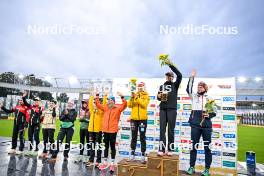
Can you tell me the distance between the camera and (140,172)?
5.36m

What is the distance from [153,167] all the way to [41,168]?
3314 millimetres

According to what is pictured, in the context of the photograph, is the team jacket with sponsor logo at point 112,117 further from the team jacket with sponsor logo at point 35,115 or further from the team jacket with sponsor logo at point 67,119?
the team jacket with sponsor logo at point 35,115

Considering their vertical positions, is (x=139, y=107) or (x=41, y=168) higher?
(x=139, y=107)

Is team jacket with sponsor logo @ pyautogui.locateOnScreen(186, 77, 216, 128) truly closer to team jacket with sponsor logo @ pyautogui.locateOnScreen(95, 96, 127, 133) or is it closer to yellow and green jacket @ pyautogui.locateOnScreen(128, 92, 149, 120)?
yellow and green jacket @ pyautogui.locateOnScreen(128, 92, 149, 120)

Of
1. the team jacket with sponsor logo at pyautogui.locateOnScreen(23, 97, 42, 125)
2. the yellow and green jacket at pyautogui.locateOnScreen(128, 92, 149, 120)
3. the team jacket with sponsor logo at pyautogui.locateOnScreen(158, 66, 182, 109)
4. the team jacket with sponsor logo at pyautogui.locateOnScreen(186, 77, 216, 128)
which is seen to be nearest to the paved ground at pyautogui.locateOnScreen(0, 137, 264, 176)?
the team jacket with sponsor logo at pyautogui.locateOnScreen(23, 97, 42, 125)

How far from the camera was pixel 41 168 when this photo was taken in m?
6.71

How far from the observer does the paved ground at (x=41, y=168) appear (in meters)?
6.26

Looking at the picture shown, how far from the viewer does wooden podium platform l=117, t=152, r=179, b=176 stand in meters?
5.15

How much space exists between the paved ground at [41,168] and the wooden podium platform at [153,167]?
1.18 metres

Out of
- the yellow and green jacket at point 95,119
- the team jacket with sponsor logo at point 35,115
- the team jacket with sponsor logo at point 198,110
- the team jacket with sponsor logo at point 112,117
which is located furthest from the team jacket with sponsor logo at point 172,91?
the team jacket with sponsor logo at point 35,115

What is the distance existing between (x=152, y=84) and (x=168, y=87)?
8.61 feet

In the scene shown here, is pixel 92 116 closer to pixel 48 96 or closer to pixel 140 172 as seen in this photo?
pixel 140 172

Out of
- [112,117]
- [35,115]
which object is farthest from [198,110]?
[35,115]

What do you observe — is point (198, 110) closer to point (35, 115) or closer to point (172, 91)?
point (172, 91)
